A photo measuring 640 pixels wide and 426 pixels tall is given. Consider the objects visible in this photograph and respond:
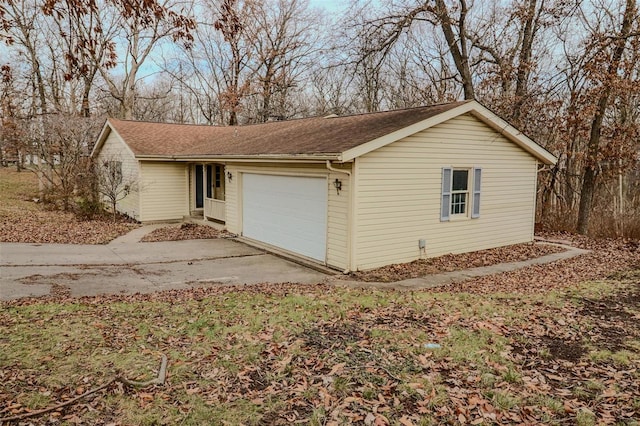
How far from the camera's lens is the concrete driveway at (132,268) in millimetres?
8500

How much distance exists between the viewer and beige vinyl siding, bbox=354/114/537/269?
10.1m

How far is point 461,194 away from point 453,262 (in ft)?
6.80

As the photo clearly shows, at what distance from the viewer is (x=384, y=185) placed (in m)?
10.2

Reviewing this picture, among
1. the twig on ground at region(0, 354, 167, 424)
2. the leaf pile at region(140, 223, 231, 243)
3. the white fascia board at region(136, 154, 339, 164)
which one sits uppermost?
the white fascia board at region(136, 154, 339, 164)

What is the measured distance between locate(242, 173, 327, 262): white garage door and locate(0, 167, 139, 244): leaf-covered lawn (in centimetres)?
454

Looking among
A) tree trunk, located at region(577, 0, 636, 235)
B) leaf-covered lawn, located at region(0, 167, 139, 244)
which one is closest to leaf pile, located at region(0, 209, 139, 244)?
leaf-covered lawn, located at region(0, 167, 139, 244)

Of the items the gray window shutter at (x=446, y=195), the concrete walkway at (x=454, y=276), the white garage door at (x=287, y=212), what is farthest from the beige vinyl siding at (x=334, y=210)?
Answer: the gray window shutter at (x=446, y=195)

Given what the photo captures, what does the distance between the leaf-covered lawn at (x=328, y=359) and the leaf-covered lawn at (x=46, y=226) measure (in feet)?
22.9

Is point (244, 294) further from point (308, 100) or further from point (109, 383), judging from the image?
point (308, 100)

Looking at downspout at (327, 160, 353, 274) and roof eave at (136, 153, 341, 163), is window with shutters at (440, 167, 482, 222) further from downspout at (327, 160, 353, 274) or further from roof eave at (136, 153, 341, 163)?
roof eave at (136, 153, 341, 163)

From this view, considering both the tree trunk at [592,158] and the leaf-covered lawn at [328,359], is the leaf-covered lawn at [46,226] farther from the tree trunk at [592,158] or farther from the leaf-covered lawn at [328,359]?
the tree trunk at [592,158]

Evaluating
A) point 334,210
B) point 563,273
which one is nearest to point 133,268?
point 334,210

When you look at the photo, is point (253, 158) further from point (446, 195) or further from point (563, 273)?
point (563, 273)

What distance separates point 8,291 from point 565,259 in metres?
12.8
